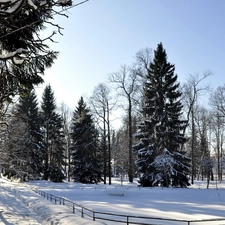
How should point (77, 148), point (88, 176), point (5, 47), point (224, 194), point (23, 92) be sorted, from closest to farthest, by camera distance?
point (5, 47)
point (23, 92)
point (224, 194)
point (88, 176)
point (77, 148)

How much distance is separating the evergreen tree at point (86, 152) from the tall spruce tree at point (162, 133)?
881 centimetres

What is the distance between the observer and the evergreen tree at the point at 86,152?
38094 mm

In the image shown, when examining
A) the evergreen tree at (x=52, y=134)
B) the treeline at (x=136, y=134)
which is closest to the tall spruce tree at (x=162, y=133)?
the treeline at (x=136, y=134)

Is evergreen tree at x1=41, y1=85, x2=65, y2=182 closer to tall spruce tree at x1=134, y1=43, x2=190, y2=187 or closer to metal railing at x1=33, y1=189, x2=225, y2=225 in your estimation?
tall spruce tree at x1=134, y1=43, x2=190, y2=187

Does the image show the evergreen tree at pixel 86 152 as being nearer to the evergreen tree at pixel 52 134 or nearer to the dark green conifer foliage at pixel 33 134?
the evergreen tree at pixel 52 134

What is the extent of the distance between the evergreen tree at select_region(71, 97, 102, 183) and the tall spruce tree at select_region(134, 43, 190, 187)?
881 centimetres

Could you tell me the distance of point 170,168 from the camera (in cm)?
2895

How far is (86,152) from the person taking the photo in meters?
39.3

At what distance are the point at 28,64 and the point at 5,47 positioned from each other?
725 mm

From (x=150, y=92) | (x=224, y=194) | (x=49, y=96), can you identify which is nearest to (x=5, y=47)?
(x=224, y=194)

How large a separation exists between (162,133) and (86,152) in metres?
12.6

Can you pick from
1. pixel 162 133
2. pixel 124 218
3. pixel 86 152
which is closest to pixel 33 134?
pixel 86 152

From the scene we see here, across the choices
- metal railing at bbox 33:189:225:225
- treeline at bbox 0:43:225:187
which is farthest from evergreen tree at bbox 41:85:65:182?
metal railing at bbox 33:189:225:225

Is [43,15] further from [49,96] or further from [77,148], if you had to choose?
[49,96]
